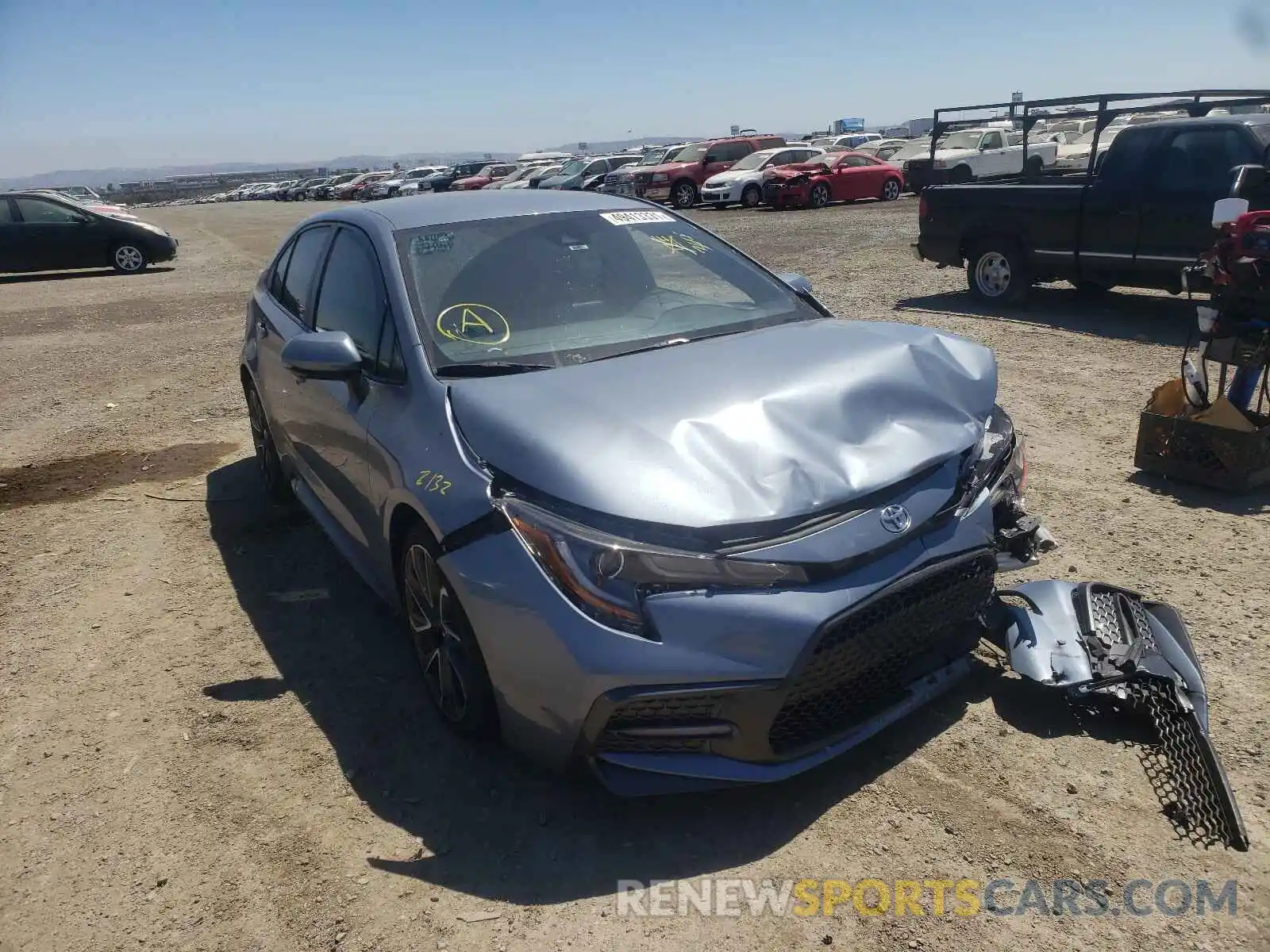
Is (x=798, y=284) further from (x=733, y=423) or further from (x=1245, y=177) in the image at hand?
(x=1245, y=177)

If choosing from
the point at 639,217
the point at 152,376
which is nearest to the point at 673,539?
the point at 639,217

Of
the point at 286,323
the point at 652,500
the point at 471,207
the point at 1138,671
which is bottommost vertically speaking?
the point at 1138,671

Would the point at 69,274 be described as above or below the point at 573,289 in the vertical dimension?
below

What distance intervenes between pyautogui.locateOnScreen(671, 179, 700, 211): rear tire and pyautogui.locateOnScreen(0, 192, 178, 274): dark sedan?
51.1 feet

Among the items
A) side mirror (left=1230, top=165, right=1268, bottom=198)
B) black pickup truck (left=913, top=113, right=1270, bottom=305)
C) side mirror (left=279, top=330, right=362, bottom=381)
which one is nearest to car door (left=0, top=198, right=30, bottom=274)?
black pickup truck (left=913, top=113, right=1270, bottom=305)

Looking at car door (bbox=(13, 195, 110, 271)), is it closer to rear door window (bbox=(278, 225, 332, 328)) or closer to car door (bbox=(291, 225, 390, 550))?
rear door window (bbox=(278, 225, 332, 328))

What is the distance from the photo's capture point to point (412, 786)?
313 cm

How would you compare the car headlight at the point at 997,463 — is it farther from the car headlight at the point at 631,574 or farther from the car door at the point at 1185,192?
the car door at the point at 1185,192

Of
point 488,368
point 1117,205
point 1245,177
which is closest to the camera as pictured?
point 488,368

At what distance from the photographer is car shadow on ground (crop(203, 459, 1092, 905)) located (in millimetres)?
2723

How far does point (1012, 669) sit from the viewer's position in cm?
338

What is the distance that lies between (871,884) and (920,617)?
2.49ft

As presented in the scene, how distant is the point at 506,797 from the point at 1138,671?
6.55 ft

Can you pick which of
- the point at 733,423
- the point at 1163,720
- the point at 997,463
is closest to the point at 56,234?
the point at 733,423
